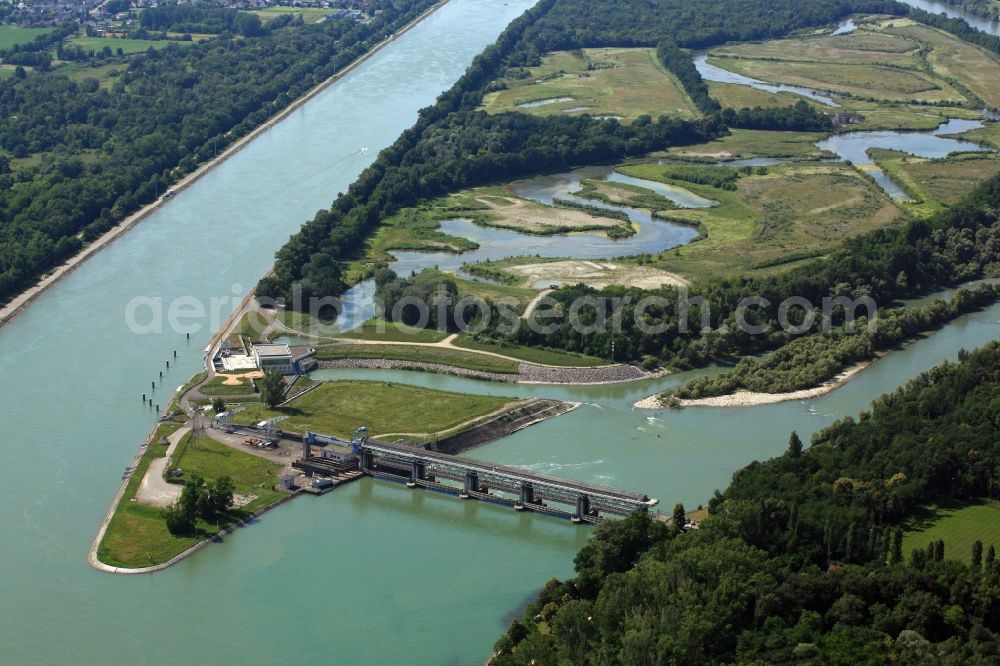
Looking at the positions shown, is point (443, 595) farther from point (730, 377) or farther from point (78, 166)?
point (78, 166)

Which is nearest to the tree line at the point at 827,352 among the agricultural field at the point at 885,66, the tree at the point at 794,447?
the tree at the point at 794,447

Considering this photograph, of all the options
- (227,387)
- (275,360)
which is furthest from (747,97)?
(227,387)

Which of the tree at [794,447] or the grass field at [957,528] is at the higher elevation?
the tree at [794,447]

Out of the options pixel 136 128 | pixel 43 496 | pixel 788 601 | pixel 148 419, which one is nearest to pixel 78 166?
pixel 136 128

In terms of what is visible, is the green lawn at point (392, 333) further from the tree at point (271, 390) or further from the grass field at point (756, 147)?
the grass field at point (756, 147)

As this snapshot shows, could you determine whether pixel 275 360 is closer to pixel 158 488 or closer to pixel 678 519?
pixel 158 488

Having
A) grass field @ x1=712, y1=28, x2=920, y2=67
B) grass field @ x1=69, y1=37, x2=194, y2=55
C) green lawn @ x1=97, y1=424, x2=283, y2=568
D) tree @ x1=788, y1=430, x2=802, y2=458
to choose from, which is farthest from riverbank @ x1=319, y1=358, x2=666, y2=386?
grass field @ x1=69, y1=37, x2=194, y2=55
